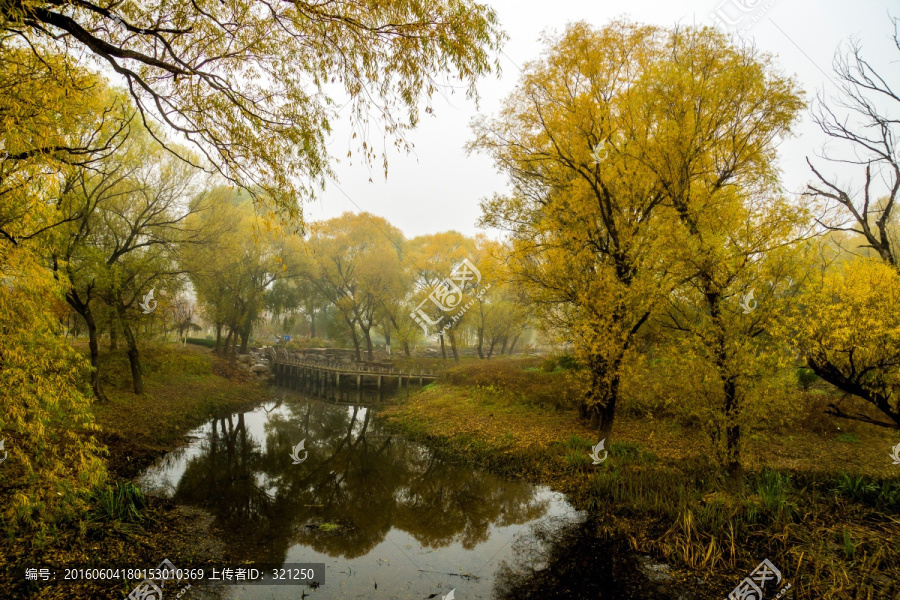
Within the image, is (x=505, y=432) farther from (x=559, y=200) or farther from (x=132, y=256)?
(x=132, y=256)

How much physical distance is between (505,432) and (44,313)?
10979 millimetres

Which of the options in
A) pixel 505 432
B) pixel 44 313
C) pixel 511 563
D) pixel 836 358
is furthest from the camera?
pixel 505 432

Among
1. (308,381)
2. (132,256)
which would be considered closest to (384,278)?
(308,381)

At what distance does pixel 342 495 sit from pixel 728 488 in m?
7.90

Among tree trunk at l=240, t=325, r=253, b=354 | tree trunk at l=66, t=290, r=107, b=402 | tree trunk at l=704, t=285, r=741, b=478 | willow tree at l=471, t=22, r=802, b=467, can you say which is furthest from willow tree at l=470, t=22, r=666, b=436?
tree trunk at l=240, t=325, r=253, b=354

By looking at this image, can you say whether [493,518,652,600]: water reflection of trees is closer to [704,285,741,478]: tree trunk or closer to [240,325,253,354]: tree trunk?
[704,285,741,478]: tree trunk

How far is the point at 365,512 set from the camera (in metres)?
8.29

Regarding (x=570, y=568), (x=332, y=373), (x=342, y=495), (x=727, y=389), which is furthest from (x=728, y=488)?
(x=332, y=373)

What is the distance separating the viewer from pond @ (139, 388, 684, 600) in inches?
230

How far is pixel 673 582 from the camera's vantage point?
5.61 meters

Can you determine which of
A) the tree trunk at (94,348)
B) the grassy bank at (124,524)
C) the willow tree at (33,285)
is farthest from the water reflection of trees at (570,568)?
the tree trunk at (94,348)

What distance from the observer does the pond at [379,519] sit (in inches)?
230

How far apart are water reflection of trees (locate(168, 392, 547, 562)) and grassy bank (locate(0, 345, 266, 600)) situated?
2.50ft

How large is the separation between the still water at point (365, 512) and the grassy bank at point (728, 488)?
1131 millimetres
